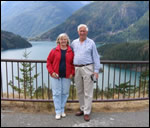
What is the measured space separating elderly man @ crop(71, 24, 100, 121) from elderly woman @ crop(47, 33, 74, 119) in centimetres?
13

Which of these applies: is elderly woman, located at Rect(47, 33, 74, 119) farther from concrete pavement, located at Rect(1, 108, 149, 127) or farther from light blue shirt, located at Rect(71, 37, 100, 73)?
concrete pavement, located at Rect(1, 108, 149, 127)

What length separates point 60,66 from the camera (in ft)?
11.4

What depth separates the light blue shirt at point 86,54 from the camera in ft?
11.2

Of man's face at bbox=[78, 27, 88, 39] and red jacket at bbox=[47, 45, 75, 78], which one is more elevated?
man's face at bbox=[78, 27, 88, 39]

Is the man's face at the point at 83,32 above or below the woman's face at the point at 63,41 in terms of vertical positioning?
above

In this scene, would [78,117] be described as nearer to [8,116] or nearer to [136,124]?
[136,124]

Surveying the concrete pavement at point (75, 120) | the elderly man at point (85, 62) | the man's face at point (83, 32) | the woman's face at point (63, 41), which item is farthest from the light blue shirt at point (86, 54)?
the concrete pavement at point (75, 120)

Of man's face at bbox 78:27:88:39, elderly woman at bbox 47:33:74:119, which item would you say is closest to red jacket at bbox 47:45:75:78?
elderly woman at bbox 47:33:74:119

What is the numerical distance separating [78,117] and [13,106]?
168 cm

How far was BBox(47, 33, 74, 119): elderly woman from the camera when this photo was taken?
3436 mm

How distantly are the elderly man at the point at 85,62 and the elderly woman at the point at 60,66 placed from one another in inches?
5.3

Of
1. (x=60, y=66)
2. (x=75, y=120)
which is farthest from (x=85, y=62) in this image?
(x=75, y=120)

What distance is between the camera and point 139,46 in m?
86.8

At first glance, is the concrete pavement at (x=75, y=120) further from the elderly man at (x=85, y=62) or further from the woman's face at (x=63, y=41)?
the woman's face at (x=63, y=41)
